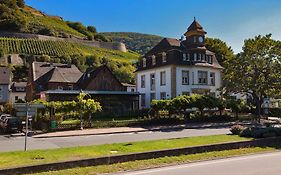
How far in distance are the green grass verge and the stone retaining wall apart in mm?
262

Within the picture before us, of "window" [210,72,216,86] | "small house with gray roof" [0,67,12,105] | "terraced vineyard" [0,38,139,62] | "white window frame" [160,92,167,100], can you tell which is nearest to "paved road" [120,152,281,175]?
"white window frame" [160,92,167,100]

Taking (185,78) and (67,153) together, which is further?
(185,78)

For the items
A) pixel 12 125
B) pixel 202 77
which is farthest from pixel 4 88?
pixel 12 125

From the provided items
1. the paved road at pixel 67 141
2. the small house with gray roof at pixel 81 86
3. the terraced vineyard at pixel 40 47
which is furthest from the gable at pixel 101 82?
the terraced vineyard at pixel 40 47

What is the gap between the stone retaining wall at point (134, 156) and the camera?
12055 mm

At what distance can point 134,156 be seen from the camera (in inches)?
566

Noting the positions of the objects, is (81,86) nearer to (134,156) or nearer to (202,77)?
(202,77)

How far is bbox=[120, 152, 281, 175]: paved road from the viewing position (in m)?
12.2

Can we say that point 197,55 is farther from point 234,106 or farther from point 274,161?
point 274,161

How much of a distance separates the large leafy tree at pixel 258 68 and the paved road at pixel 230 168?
79.2 ft

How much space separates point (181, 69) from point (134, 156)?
115ft

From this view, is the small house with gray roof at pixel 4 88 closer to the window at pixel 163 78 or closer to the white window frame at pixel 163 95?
the white window frame at pixel 163 95

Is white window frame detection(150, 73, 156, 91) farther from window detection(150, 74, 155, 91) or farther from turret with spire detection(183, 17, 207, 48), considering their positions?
turret with spire detection(183, 17, 207, 48)

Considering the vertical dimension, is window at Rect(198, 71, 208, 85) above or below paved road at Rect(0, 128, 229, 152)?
above
